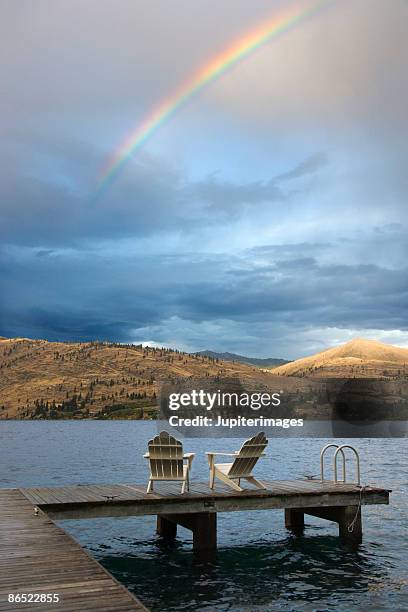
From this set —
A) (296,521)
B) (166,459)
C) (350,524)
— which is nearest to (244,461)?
(166,459)

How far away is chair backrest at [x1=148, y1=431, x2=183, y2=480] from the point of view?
15070 millimetres

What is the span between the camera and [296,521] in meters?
19.5

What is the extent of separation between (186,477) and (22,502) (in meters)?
4.02

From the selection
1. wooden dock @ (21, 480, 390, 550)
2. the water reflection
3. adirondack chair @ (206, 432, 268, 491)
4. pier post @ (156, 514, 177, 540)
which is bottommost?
the water reflection

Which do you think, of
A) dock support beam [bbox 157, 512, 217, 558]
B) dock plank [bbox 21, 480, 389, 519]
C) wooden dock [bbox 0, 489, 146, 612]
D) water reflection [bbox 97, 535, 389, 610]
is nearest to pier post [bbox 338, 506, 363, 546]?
water reflection [bbox 97, 535, 389, 610]

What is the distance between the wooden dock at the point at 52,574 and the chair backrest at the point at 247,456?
18.6 ft

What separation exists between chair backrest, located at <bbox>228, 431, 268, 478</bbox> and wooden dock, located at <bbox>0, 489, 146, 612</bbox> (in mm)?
5680

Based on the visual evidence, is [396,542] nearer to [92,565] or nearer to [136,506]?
[136,506]

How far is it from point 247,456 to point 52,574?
8482 millimetres

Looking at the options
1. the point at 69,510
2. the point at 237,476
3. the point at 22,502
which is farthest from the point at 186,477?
the point at 22,502

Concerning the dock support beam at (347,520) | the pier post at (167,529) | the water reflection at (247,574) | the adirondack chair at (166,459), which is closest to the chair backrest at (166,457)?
the adirondack chair at (166,459)

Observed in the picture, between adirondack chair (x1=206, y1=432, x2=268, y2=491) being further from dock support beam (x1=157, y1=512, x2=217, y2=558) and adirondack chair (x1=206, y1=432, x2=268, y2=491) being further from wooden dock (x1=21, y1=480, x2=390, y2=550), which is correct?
dock support beam (x1=157, y1=512, x2=217, y2=558)

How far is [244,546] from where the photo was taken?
700 inches

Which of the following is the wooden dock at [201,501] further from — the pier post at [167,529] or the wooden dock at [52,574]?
the wooden dock at [52,574]
